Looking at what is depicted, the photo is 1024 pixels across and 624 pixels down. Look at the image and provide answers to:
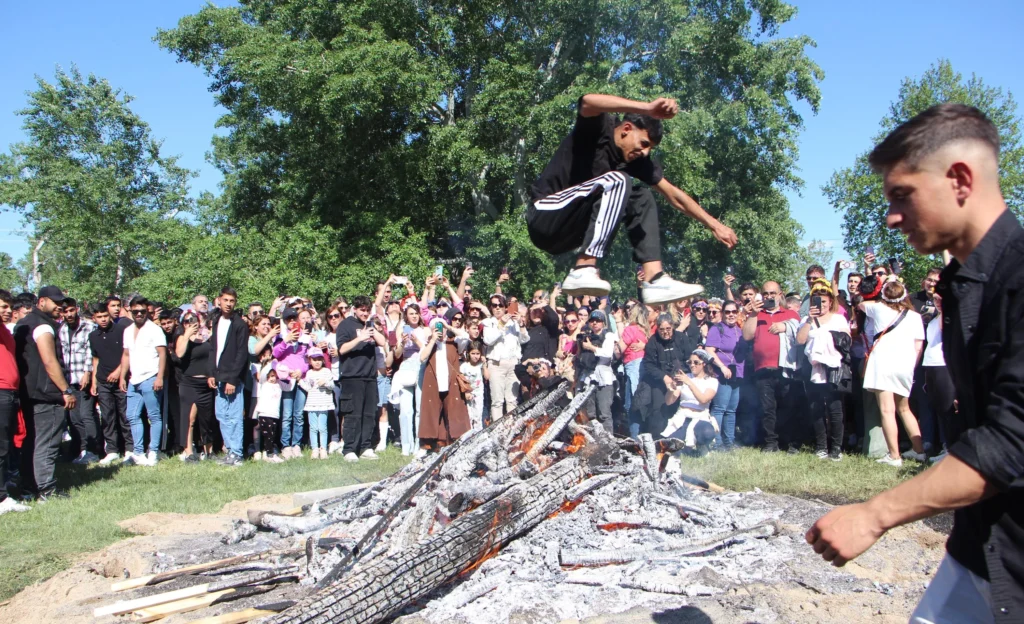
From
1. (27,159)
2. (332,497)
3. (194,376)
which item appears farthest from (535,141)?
(27,159)

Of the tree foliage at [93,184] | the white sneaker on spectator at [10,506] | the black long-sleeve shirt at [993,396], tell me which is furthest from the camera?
the tree foliage at [93,184]

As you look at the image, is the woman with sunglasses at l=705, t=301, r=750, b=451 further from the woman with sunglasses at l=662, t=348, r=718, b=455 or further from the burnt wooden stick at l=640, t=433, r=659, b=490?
the burnt wooden stick at l=640, t=433, r=659, b=490

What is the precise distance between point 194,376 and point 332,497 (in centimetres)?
372

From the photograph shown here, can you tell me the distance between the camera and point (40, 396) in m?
7.62

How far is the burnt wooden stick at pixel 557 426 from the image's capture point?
20.9ft

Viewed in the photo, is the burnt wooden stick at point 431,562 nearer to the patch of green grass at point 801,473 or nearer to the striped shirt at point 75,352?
the patch of green grass at point 801,473

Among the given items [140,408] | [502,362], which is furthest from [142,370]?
[502,362]

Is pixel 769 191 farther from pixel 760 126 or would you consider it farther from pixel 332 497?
pixel 332 497

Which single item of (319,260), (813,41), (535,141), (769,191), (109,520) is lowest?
(109,520)

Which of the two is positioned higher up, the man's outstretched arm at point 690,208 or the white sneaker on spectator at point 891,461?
the man's outstretched arm at point 690,208

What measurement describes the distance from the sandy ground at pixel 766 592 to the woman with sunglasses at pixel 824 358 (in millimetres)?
2936

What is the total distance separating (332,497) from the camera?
7.02m

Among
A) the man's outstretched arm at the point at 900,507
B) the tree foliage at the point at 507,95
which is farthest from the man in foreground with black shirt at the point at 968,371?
the tree foliage at the point at 507,95

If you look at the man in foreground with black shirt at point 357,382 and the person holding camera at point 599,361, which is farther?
the man in foreground with black shirt at point 357,382
